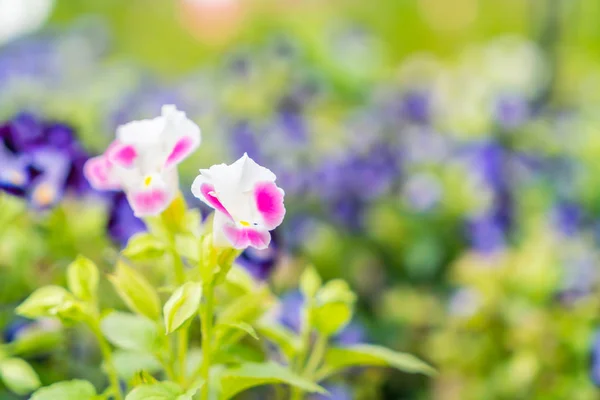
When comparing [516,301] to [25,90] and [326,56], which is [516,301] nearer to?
[326,56]

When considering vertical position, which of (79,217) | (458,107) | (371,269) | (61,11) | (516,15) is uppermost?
(516,15)

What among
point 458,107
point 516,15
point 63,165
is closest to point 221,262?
point 63,165

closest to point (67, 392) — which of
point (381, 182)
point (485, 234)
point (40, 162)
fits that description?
point (40, 162)

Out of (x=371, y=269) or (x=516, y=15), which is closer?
(x=371, y=269)

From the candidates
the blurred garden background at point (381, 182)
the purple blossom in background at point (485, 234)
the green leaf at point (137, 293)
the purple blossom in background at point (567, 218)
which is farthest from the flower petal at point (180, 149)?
the purple blossom in background at point (567, 218)

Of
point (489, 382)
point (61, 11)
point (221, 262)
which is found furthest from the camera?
point (61, 11)

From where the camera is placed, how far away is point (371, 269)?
142 cm

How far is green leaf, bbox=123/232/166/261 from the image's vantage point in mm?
561

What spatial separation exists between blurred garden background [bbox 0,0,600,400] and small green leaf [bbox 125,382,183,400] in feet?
0.63

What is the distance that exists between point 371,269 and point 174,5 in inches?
90.4

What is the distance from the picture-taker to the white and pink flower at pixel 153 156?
0.52 metres

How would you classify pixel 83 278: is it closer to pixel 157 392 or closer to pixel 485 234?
pixel 157 392

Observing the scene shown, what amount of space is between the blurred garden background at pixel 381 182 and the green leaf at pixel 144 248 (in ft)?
0.43

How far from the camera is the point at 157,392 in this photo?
50cm
